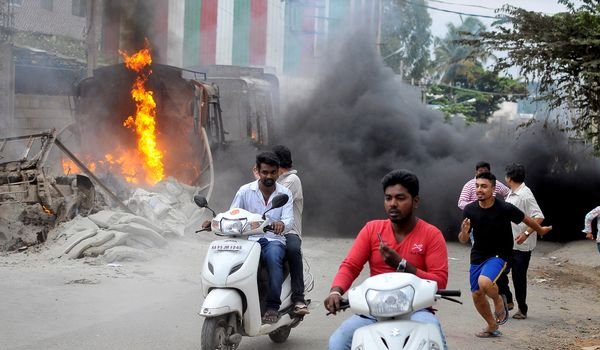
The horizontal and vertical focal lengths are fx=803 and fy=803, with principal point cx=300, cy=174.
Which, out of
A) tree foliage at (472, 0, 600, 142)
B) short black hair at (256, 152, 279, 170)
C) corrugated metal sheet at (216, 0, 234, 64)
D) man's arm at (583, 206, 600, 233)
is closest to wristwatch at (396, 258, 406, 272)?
short black hair at (256, 152, 279, 170)

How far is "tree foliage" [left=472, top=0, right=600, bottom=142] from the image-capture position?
11820 millimetres

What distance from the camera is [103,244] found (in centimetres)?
1004

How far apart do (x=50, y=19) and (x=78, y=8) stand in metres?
1.74

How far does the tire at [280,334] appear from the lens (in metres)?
6.55

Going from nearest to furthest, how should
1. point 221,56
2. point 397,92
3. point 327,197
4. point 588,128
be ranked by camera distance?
point 588,128, point 327,197, point 397,92, point 221,56

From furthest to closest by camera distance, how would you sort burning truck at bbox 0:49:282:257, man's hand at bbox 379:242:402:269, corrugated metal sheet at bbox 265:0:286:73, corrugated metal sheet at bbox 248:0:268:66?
corrugated metal sheet at bbox 265:0:286:73 → corrugated metal sheet at bbox 248:0:268:66 → burning truck at bbox 0:49:282:257 → man's hand at bbox 379:242:402:269

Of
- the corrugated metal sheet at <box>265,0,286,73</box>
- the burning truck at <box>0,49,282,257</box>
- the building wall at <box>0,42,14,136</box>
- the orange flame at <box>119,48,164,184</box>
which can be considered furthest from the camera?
the corrugated metal sheet at <box>265,0,286,73</box>

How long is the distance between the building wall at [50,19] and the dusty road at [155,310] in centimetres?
1125

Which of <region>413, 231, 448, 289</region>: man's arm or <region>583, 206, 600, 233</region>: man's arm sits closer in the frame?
<region>413, 231, 448, 289</region>: man's arm

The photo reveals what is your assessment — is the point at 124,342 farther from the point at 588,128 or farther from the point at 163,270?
the point at 588,128

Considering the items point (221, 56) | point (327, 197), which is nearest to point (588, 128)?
point (327, 197)

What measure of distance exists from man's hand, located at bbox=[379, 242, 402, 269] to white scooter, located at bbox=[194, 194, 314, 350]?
5.71ft

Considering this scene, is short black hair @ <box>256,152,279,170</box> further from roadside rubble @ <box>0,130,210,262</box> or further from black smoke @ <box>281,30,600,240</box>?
black smoke @ <box>281,30,600,240</box>

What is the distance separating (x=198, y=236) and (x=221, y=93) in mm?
7029
